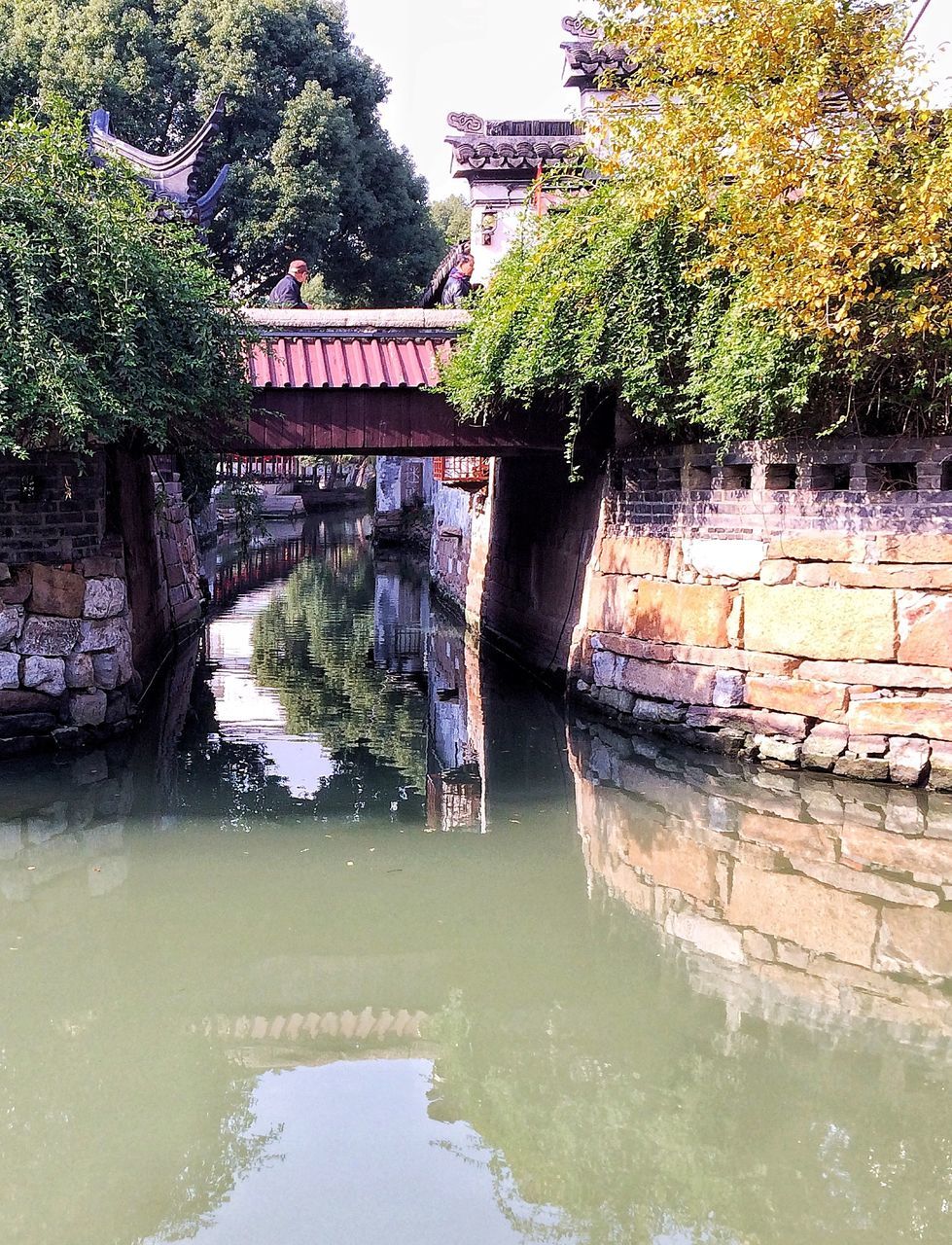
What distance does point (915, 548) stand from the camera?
803cm

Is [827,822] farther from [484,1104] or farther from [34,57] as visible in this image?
[34,57]

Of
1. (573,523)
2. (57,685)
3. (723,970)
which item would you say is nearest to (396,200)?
(573,523)

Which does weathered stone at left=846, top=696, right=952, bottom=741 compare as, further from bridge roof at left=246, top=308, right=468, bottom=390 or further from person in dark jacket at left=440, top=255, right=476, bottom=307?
person in dark jacket at left=440, top=255, right=476, bottom=307

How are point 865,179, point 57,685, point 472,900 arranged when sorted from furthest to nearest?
point 57,685
point 865,179
point 472,900

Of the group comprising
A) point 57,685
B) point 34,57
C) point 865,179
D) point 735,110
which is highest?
point 34,57

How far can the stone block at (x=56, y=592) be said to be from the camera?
29.2 feet

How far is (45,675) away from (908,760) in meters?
6.25

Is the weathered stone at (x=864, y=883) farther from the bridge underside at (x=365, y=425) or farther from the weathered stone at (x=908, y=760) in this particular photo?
the bridge underside at (x=365, y=425)

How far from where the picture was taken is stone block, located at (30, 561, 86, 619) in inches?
350

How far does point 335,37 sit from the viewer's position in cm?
2595

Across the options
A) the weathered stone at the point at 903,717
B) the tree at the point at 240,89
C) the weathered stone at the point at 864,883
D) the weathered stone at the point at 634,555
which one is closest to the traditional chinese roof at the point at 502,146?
the tree at the point at 240,89

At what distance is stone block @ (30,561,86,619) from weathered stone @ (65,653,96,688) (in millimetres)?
319

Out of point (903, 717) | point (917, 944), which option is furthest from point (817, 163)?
point (917, 944)

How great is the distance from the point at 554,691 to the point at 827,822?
190 inches
